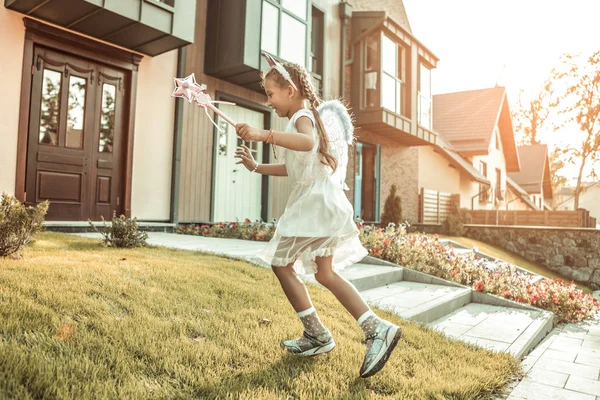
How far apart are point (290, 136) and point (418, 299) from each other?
3151 millimetres

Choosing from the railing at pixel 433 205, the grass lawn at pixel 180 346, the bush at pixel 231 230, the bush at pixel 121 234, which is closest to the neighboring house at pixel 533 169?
the railing at pixel 433 205

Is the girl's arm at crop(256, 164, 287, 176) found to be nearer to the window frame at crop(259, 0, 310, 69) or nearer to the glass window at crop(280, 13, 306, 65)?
the window frame at crop(259, 0, 310, 69)

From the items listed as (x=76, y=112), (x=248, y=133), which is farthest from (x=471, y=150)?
(x=248, y=133)

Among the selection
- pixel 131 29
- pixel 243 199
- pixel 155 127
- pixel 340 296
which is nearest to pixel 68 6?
pixel 131 29

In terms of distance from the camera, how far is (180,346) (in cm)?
259

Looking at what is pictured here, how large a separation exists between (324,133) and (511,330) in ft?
9.74

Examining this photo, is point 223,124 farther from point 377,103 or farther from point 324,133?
point 324,133

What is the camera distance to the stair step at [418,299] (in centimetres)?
436

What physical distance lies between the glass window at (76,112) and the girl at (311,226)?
6.03 meters

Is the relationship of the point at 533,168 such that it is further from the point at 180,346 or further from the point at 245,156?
the point at 180,346

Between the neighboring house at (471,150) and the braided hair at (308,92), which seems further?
the neighboring house at (471,150)

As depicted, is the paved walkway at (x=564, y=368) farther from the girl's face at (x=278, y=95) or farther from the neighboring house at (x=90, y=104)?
the neighboring house at (x=90, y=104)

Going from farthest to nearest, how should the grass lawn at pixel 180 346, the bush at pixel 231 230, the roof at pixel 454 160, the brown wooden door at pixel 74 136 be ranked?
the roof at pixel 454 160 → the bush at pixel 231 230 → the brown wooden door at pixel 74 136 → the grass lawn at pixel 180 346

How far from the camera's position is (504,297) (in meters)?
5.84
